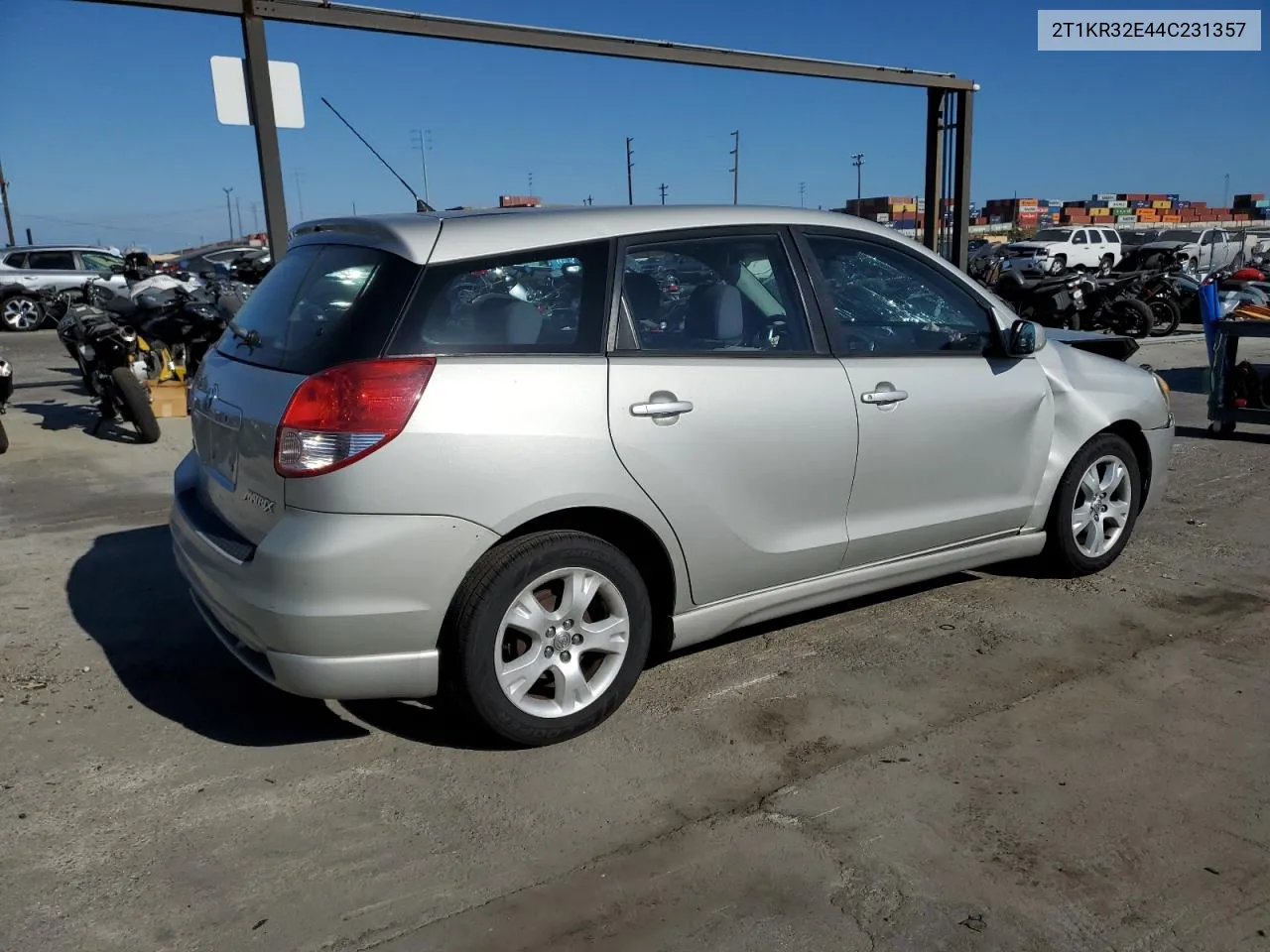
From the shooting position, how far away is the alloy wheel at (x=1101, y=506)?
15.5 ft

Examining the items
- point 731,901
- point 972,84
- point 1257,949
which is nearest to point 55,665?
point 731,901

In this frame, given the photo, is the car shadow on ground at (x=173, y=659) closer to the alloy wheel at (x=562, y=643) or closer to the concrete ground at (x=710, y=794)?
the concrete ground at (x=710, y=794)

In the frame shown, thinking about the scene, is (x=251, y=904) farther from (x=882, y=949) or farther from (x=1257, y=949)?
(x=1257, y=949)

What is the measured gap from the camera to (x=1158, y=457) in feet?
16.5

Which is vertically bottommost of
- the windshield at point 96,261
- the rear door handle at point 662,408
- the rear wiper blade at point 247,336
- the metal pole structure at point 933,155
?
the rear door handle at point 662,408

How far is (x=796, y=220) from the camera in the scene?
3.93 m

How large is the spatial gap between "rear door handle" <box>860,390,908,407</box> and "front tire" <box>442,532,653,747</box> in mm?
1141

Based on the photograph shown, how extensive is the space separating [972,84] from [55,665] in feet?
31.1

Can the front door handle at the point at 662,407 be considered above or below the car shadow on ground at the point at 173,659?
above

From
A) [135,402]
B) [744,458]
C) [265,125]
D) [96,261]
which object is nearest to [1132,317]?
[265,125]

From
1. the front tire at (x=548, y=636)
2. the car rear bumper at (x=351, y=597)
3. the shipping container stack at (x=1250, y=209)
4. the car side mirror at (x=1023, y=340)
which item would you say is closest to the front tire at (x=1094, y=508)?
the car side mirror at (x=1023, y=340)

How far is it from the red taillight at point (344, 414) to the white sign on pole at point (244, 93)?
4.78 meters

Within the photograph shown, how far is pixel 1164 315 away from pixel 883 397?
14.9 metres

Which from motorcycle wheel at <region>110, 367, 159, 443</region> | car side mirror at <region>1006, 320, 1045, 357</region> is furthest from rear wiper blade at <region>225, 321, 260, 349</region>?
motorcycle wheel at <region>110, 367, 159, 443</region>
